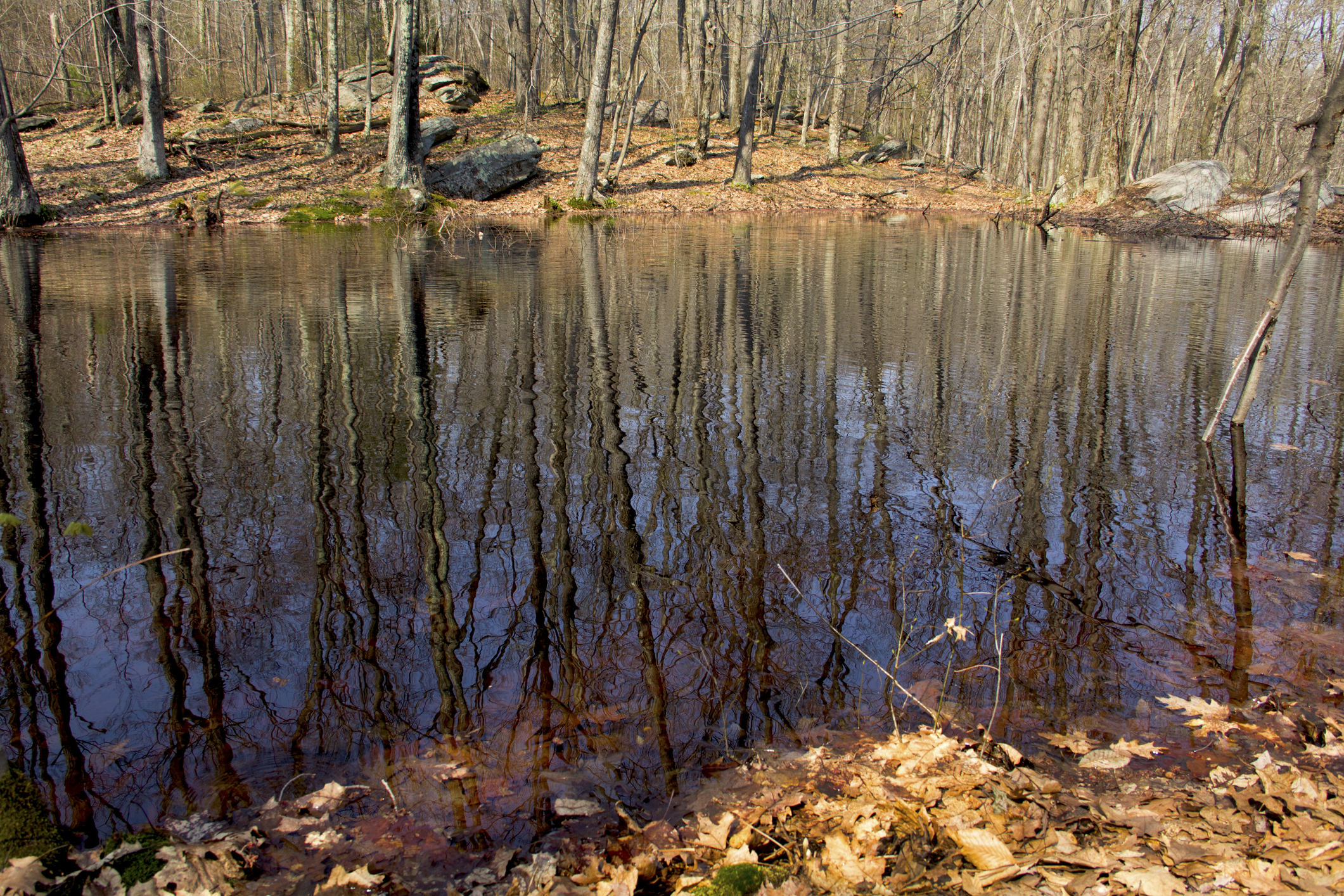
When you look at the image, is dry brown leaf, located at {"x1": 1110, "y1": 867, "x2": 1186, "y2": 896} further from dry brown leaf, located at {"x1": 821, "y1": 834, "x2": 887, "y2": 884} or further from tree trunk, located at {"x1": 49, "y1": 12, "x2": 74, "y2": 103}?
tree trunk, located at {"x1": 49, "y1": 12, "x2": 74, "y2": 103}

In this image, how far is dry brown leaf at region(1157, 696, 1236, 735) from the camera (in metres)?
3.13

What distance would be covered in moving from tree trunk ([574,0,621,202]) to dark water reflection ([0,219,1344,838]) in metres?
A: 16.4

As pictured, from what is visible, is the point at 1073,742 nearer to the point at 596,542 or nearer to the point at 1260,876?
the point at 1260,876

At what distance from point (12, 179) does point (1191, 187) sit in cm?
3212

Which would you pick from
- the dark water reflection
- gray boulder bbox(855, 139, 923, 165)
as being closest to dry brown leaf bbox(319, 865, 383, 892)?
the dark water reflection

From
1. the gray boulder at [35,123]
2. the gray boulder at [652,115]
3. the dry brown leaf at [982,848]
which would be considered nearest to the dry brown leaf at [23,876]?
the dry brown leaf at [982,848]

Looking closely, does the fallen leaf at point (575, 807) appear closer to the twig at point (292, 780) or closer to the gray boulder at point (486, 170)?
the twig at point (292, 780)

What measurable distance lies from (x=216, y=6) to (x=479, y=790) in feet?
150

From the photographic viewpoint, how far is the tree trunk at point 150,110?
73.9 ft

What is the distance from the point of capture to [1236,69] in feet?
102

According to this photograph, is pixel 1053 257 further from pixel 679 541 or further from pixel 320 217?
pixel 320 217

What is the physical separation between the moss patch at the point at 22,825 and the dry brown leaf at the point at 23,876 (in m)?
0.03

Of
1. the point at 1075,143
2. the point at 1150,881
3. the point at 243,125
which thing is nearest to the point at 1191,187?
the point at 1075,143

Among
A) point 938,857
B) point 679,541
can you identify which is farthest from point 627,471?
point 938,857
